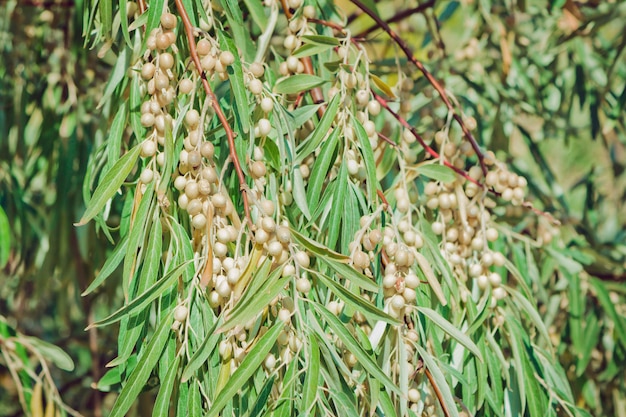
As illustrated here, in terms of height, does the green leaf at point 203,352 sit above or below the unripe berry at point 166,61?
below

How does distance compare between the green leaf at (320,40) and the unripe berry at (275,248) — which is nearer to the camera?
the unripe berry at (275,248)

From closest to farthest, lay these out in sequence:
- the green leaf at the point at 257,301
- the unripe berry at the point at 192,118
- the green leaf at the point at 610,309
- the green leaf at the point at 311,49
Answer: the green leaf at the point at 257,301
the unripe berry at the point at 192,118
the green leaf at the point at 311,49
the green leaf at the point at 610,309

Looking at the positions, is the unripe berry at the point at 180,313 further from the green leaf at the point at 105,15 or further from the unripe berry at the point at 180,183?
the green leaf at the point at 105,15

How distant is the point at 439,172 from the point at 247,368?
365 millimetres

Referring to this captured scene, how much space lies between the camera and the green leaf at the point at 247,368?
2.24 feet

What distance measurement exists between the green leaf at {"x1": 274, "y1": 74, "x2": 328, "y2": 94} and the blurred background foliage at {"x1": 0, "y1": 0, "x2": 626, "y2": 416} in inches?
15.0

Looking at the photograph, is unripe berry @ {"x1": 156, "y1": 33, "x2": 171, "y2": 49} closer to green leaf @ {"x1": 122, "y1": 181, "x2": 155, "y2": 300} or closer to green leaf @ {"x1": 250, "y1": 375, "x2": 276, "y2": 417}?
green leaf @ {"x1": 122, "y1": 181, "x2": 155, "y2": 300}

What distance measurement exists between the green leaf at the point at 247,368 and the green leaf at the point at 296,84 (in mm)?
→ 281

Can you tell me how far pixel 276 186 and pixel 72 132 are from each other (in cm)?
63

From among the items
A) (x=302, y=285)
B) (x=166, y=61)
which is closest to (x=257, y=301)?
(x=302, y=285)

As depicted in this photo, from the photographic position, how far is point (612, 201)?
6.85 feet

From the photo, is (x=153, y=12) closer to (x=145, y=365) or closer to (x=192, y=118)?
(x=192, y=118)

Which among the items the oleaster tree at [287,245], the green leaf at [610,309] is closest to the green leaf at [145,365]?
the oleaster tree at [287,245]

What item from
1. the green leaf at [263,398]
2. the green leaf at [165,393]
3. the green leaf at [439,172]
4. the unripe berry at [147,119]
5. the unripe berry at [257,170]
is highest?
the green leaf at [439,172]
